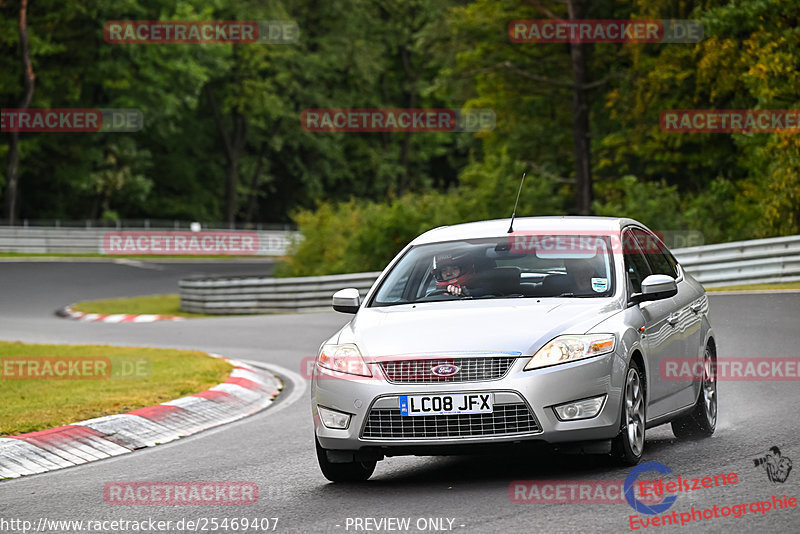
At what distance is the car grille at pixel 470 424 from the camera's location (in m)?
7.34

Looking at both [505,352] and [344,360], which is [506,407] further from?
[344,360]

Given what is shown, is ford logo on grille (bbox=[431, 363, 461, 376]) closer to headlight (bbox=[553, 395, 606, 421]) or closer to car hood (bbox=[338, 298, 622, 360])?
car hood (bbox=[338, 298, 622, 360])

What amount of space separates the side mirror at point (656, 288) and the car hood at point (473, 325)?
231 millimetres

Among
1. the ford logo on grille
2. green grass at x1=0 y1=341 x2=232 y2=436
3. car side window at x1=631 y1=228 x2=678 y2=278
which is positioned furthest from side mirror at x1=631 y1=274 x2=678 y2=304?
green grass at x1=0 y1=341 x2=232 y2=436

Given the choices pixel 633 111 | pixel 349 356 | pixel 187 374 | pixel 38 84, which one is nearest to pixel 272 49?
pixel 38 84

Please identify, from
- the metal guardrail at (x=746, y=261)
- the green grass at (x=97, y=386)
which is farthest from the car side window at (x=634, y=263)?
the metal guardrail at (x=746, y=261)

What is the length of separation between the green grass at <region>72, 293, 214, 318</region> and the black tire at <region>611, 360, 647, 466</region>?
860 inches

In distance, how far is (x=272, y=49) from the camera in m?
69.5

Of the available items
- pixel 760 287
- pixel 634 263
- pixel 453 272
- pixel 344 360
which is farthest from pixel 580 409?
pixel 760 287

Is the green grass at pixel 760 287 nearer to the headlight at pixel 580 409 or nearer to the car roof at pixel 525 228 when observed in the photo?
the car roof at pixel 525 228

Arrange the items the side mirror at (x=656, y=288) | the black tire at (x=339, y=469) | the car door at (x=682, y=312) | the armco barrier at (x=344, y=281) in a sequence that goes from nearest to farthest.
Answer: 1. the black tire at (x=339, y=469)
2. the side mirror at (x=656, y=288)
3. the car door at (x=682, y=312)
4. the armco barrier at (x=344, y=281)

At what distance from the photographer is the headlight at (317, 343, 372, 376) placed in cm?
768

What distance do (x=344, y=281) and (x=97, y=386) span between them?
13.8 m

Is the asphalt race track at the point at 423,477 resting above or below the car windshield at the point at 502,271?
below
